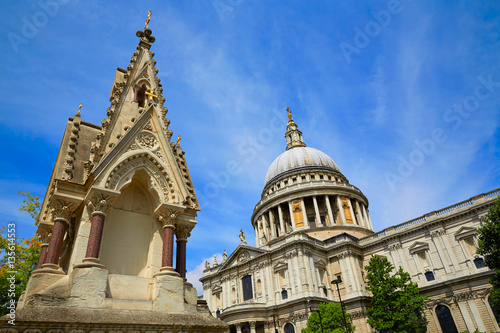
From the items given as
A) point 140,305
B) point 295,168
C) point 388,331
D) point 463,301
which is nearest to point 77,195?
point 140,305

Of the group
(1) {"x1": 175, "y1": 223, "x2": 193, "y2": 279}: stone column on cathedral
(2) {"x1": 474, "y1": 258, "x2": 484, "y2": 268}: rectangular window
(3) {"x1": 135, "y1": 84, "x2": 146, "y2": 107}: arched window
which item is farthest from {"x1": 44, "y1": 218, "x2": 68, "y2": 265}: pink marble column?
(2) {"x1": 474, "y1": 258, "x2": 484, "y2": 268}: rectangular window

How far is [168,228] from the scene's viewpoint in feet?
30.7

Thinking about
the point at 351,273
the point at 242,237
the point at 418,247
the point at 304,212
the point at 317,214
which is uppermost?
the point at 304,212

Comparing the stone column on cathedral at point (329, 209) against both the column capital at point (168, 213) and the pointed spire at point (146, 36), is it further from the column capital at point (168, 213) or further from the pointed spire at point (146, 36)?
the column capital at point (168, 213)

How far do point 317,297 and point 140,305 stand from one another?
3848 centimetres

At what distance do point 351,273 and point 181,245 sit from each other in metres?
41.6

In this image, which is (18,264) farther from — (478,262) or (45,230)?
(478,262)

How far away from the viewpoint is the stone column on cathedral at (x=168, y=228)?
891 centimetres

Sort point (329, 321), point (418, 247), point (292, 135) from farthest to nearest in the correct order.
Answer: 1. point (292, 135)
2. point (418, 247)
3. point (329, 321)

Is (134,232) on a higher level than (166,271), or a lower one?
higher

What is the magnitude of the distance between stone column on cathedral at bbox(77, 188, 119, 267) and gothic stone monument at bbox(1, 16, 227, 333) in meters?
0.02

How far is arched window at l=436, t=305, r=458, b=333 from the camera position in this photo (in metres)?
39.6

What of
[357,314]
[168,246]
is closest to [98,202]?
[168,246]

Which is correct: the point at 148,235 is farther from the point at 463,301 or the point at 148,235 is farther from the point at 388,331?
the point at 463,301
